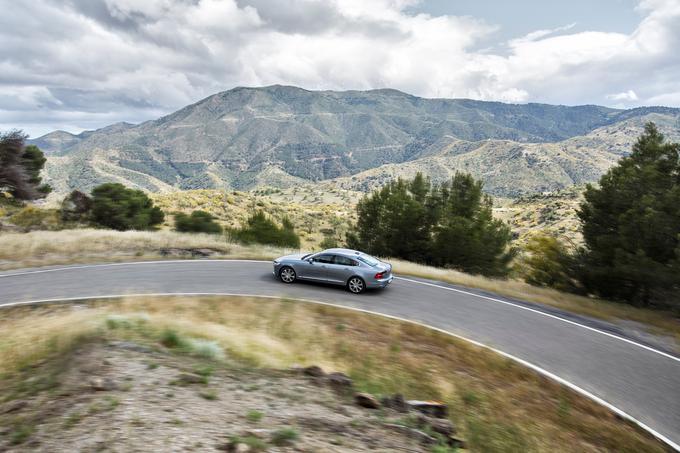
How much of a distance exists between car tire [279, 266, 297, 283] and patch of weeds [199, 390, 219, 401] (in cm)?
937

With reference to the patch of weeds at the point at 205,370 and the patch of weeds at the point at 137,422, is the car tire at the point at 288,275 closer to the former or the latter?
the patch of weeds at the point at 205,370

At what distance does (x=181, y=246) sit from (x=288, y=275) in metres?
8.78

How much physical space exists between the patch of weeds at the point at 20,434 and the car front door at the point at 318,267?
10.6 meters

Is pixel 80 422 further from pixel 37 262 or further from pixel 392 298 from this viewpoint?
pixel 37 262

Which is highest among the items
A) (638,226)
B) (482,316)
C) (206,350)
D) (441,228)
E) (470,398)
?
(638,226)

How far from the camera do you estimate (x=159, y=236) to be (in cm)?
2305

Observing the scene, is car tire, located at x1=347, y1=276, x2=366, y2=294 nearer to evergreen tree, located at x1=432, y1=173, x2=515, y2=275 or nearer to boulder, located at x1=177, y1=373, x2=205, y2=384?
boulder, located at x1=177, y1=373, x2=205, y2=384

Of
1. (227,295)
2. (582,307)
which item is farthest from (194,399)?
(582,307)

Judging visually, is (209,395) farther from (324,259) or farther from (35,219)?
(35,219)

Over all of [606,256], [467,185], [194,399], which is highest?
[467,185]

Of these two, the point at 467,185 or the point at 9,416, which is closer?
the point at 9,416

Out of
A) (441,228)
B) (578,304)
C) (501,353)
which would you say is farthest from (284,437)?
(441,228)

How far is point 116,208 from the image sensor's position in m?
31.8

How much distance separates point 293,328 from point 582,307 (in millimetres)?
10428
